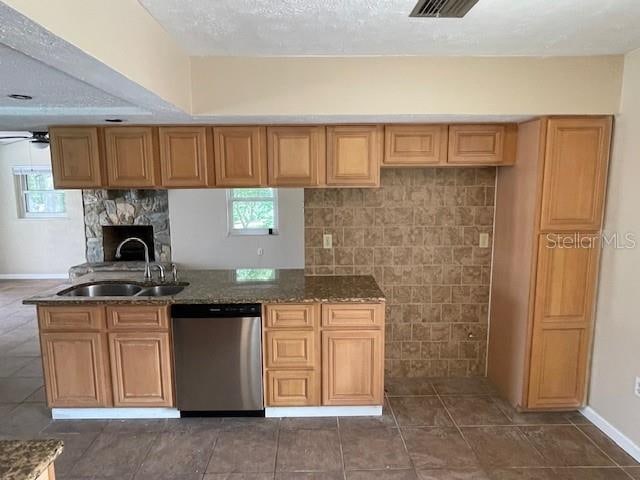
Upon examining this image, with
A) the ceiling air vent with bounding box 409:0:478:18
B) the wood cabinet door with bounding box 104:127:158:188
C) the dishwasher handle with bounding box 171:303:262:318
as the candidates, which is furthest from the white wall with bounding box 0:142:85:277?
the ceiling air vent with bounding box 409:0:478:18

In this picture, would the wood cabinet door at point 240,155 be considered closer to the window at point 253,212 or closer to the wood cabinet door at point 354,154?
the wood cabinet door at point 354,154

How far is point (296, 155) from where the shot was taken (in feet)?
9.59

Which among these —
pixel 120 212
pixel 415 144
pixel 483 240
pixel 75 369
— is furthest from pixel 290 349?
pixel 120 212

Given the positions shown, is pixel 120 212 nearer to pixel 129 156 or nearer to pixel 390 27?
pixel 129 156

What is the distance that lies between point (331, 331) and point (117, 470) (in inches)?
60.7

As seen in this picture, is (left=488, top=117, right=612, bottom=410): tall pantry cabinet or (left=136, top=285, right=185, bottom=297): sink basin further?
(left=136, top=285, right=185, bottom=297): sink basin

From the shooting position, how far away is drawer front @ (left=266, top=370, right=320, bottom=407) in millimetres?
2877

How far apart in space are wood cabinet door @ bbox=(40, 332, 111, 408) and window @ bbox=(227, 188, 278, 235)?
3500mm

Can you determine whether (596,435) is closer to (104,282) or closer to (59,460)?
(59,460)

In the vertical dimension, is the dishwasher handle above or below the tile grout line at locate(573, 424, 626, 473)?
above

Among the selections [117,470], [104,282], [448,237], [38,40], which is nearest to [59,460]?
[117,470]

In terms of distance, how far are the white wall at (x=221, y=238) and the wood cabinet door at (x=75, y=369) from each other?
3403mm

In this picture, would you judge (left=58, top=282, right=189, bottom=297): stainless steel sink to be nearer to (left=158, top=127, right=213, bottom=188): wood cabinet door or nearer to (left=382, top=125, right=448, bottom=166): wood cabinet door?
(left=158, top=127, right=213, bottom=188): wood cabinet door

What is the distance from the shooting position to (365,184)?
9.68 ft
